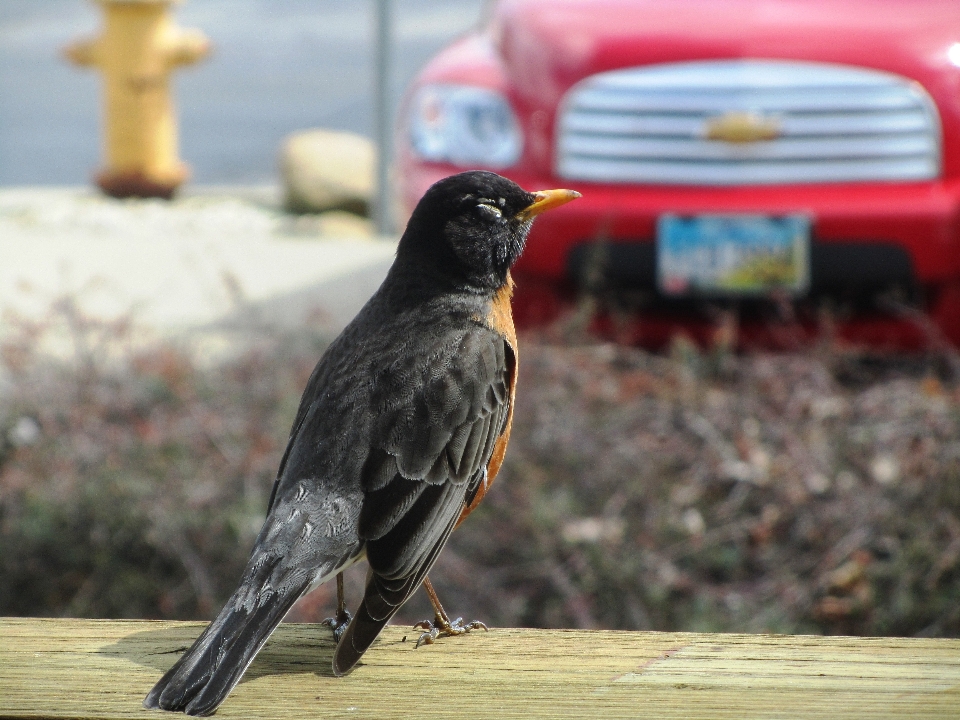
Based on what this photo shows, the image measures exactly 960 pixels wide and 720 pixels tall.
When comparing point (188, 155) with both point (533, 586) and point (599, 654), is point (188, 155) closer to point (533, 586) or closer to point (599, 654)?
point (533, 586)

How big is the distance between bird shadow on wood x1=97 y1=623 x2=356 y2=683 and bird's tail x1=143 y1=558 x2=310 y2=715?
147mm

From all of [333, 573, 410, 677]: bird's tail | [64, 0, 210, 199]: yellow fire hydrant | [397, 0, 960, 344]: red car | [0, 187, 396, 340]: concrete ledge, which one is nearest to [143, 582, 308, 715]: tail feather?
[333, 573, 410, 677]: bird's tail

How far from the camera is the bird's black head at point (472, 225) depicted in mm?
2385

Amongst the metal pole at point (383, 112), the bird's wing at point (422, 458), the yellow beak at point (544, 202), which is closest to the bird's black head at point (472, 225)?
the yellow beak at point (544, 202)

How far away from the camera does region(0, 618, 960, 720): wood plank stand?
1.86 metres

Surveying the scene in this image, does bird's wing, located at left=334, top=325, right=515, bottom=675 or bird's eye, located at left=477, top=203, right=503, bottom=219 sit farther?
bird's eye, located at left=477, top=203, right=503, bottom=219

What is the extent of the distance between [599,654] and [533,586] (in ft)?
6.20

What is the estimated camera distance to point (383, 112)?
10078 mm

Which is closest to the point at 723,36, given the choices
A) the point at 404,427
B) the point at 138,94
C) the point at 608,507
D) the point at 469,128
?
the point at 469,128

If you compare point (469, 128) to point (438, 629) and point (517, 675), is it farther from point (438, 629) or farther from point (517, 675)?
point (517, 675)

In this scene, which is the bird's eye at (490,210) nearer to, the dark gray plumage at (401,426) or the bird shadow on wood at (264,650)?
the dark gray plumage at (401,426)

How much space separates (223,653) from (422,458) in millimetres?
547

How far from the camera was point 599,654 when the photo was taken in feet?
6.73

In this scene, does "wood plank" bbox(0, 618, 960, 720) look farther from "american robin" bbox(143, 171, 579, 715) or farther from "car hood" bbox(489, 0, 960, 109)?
"car hood" bbox(489, 0, 960, 109)
